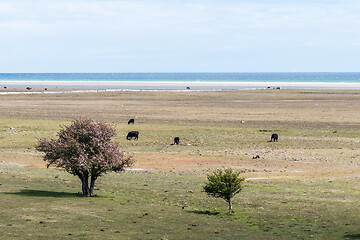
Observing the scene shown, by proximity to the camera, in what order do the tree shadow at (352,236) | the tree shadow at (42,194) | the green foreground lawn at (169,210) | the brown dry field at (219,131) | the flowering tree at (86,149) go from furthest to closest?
1. the brown dry field at (219,131)
2. the tree shadow at (42,194)
3. the flowering tree at (86,149)
4. the green foreground lawn at (169,210)
5. the tree shadow at (352,236)

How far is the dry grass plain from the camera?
92.7 ft

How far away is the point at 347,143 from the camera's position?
63.3 m

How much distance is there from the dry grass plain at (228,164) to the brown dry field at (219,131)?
0.12 m

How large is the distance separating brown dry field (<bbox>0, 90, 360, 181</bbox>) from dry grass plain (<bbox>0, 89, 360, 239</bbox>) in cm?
12

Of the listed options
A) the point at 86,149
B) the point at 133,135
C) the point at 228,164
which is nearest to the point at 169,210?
the point at 86,149

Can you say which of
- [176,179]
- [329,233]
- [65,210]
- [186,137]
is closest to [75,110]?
[186,137]

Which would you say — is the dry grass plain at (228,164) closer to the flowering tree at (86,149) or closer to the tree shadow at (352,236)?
the tree shadow at (352,236)

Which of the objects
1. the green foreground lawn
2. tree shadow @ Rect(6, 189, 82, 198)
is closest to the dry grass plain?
the green foreground lawn

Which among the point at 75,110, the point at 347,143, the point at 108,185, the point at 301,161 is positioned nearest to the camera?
the point at 108,185

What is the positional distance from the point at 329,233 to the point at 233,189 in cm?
643

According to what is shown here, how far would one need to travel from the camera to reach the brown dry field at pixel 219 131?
49969 mm

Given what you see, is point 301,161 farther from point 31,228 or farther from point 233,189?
point 31,228

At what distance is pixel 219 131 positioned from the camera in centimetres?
7394

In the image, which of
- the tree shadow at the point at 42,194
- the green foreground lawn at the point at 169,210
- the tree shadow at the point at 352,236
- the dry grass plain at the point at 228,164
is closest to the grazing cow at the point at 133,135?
the dry grass plain at the point at 228,164
